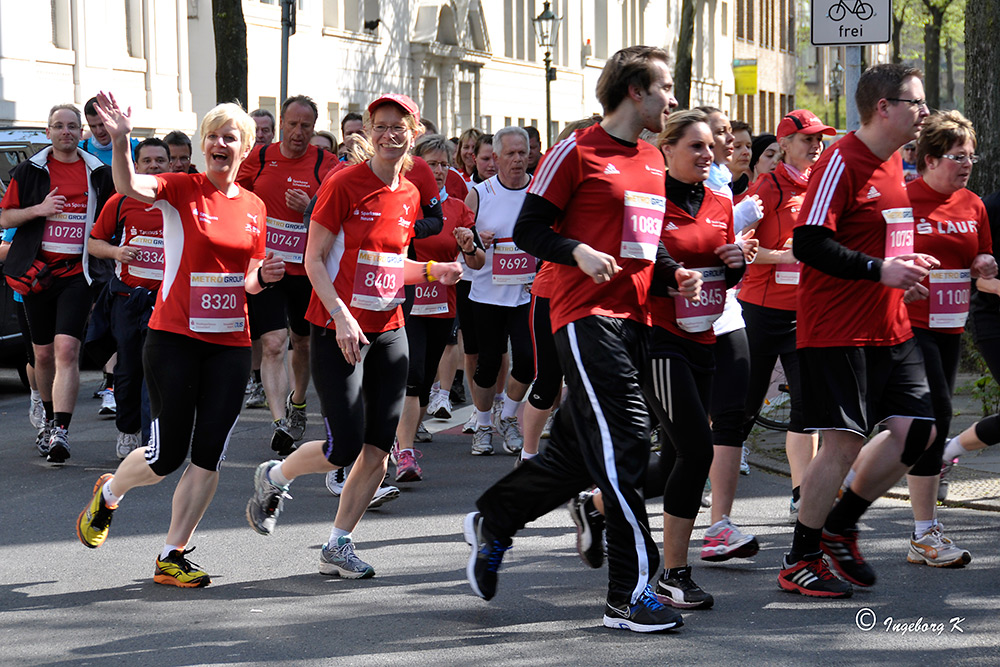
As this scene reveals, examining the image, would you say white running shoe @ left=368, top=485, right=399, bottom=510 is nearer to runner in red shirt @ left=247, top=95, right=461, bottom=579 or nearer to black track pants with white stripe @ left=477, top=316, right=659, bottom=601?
runner in red shirt @ left=247, top=95, right=461, bottom=579

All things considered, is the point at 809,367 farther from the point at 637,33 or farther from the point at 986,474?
the point at 637,33

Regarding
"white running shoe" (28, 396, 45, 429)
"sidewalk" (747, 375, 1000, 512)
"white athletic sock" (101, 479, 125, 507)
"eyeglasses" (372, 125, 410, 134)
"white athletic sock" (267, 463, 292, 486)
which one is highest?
"eyeglasses" (372, 125, 410, 134)

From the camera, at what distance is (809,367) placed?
598cm

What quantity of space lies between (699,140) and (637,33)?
46.0 m

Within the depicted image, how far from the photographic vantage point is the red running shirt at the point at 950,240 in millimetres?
6570

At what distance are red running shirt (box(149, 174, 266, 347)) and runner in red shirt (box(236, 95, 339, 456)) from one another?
10.6ft

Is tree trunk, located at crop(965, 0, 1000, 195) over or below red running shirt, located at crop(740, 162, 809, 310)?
over

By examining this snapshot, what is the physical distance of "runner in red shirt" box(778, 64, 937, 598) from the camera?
580cm

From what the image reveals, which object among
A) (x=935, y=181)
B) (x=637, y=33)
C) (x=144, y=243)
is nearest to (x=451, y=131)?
(x=637, y=33)

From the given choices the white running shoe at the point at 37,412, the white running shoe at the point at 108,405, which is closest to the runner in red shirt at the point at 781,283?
the white running shoe at the point at 37,412

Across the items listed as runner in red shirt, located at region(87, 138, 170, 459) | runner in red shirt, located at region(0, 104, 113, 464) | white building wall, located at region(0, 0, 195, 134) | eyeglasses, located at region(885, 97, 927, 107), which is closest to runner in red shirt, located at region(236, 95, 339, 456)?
runner in red shirt, located at region(87, 138, 170, 459)

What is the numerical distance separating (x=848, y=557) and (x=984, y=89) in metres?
7.76

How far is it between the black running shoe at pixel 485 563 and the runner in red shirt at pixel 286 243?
13.3 feet
